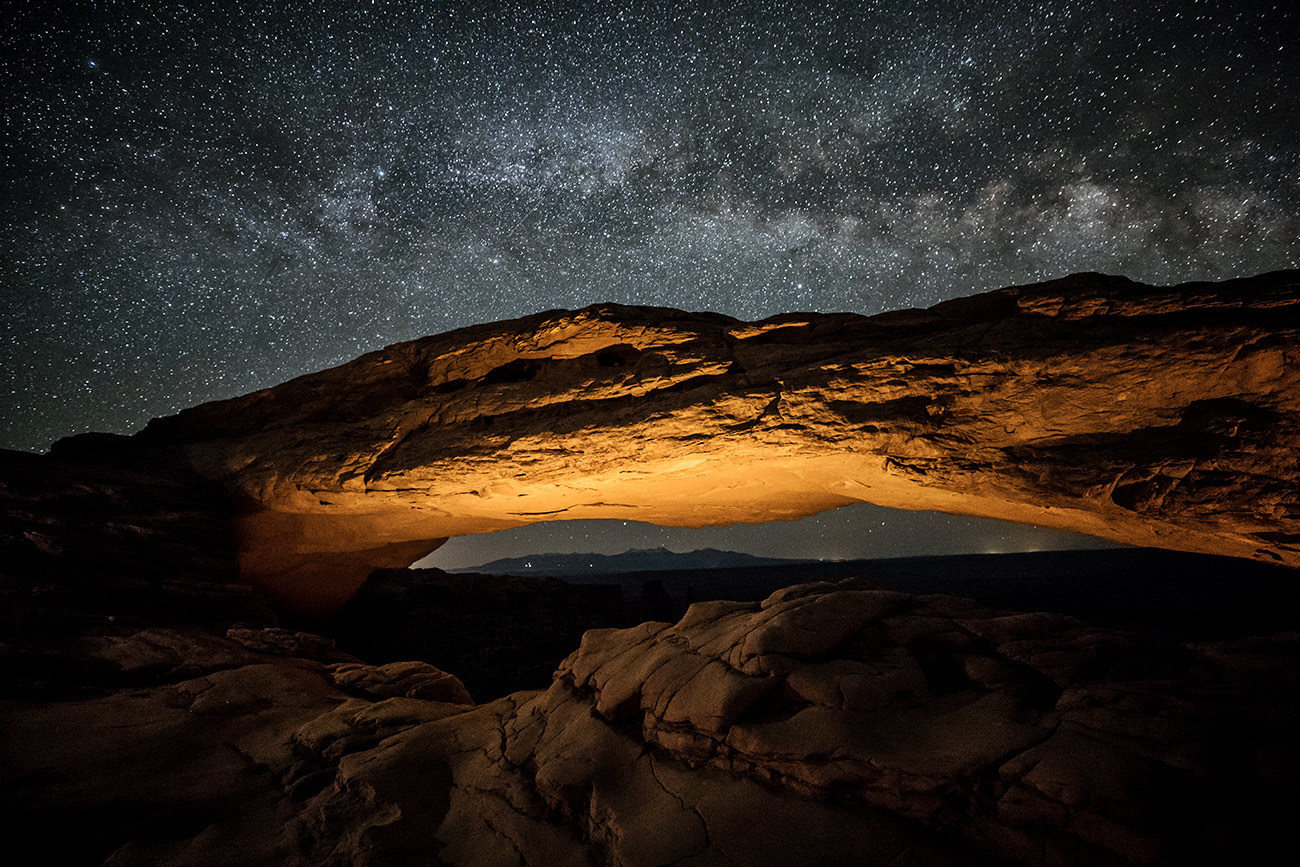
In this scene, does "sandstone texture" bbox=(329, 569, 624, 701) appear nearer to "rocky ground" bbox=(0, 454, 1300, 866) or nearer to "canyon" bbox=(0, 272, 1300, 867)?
"canyon" bbox=(0, 272, 1300, 867)

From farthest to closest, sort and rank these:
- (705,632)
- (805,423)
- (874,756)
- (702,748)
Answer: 1. (805,423)
2. (705,632)
3. (702,748)
4. (874,756)

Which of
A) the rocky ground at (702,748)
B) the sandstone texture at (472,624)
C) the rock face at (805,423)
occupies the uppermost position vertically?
the rock face at (805,423)

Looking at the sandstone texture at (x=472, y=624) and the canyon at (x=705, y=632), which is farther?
the sandstone texture at (x=472, y=624)

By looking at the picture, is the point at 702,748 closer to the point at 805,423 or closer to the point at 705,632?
the point at 705,632

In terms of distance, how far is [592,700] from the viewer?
583 cm

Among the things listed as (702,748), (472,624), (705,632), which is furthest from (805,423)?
(472,624)

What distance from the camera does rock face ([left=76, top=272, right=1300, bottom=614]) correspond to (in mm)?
5957

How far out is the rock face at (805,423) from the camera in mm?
5957

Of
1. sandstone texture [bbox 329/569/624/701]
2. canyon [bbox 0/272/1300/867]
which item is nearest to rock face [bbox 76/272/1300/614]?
canyon [bbox 0/272/1300/867]

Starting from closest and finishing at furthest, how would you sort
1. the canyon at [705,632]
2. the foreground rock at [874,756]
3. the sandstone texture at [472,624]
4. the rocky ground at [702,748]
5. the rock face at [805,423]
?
the foreground rock at [874,756] < the rocky ground at [702,748] < the canyon at [705,632] < the rock face at [805,423] < the sandstone texture at [472,624]

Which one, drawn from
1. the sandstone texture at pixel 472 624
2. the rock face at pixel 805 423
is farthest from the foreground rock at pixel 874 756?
the sandstone texture at pixel 472 624

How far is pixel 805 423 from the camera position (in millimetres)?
7574

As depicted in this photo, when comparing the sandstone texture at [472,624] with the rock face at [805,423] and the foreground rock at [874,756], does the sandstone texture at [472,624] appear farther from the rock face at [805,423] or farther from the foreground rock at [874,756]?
the foreground rock at [874,756]

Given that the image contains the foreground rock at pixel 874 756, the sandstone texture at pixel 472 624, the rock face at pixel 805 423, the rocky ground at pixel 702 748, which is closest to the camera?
the foreground rock at pixel 874 756
